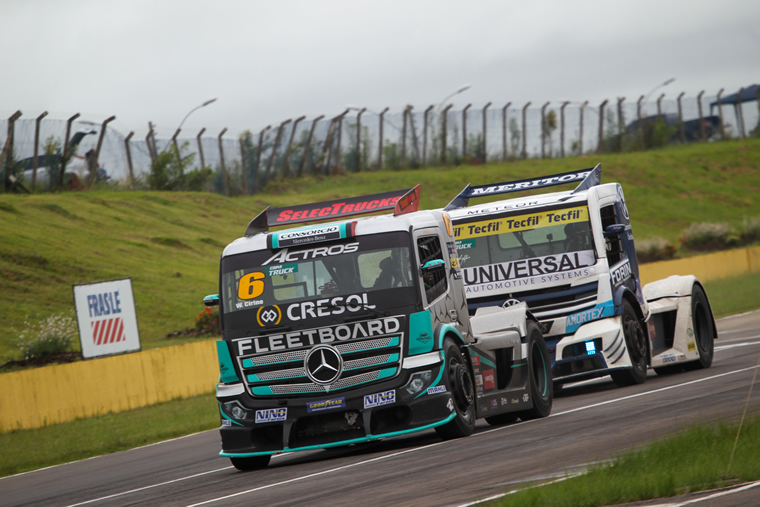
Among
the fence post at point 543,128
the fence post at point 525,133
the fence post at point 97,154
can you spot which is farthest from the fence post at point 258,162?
the fence post at point 543,128

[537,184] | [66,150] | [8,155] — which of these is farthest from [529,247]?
[66,150]

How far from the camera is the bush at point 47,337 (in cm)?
2467

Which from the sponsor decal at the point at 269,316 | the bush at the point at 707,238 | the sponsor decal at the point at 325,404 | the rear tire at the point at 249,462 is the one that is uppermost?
the sponsor decal at the point at 269,316

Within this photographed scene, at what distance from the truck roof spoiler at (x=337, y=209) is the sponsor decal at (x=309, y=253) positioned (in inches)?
25.0

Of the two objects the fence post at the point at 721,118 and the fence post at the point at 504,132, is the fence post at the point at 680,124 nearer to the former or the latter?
the fence post at the point at 721,118

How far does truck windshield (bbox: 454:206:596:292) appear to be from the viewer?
14.1 metres

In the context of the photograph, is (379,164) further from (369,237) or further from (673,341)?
(369,237)

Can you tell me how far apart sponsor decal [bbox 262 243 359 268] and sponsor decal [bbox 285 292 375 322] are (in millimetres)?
540

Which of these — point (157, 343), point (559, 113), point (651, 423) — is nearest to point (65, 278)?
point (157, 343)

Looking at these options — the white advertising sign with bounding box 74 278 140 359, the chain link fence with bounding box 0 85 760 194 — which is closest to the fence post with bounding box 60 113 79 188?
the chain link fence with bounding box 0 85 760 194

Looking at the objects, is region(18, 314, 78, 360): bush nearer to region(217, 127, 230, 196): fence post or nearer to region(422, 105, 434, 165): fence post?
region(217, 127, 230, 196): fence post

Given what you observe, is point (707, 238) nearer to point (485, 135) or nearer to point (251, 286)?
point (485, 135)

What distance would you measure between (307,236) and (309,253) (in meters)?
0.20

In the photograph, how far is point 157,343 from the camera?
89.0 ft
